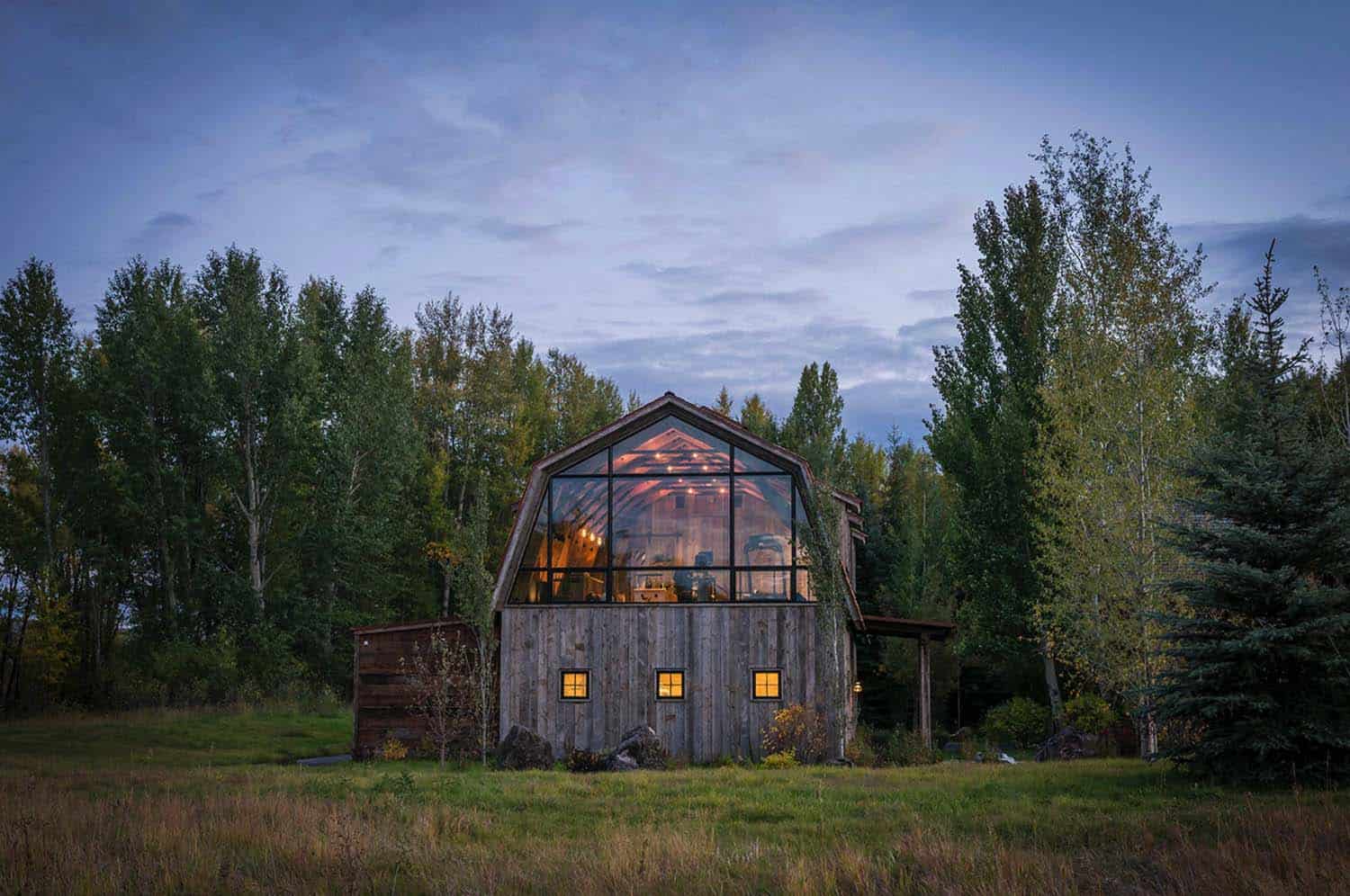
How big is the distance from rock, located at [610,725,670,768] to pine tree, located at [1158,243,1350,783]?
9549 mm

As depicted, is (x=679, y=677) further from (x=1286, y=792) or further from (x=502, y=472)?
(x=502, y=472)

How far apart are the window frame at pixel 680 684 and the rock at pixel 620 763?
2.40 metres

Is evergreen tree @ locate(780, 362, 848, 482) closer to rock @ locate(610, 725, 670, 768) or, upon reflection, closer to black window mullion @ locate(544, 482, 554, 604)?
black window mullion @ locate(544, 482, 554, 604)

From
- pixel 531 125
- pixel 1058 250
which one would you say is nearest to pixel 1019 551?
pixel 1058 250

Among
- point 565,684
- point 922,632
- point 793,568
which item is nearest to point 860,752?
point 922,632

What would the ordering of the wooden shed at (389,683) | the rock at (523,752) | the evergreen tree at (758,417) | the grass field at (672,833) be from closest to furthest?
1. the grass field at (672,833)
2. the rock at (523,752)
3. the wooden shed at (389,683)
4. the evergreen tree at (758,417)

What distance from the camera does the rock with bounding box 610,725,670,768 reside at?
67.6 feet

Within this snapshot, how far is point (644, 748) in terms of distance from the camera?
68.2 feet

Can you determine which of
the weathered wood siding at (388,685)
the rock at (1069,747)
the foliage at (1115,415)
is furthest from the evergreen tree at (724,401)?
the rock at (1069,747)

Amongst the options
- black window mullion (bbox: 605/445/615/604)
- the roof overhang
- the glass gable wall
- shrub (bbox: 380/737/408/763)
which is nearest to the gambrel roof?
the glass gable wall

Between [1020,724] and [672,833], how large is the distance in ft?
65.3

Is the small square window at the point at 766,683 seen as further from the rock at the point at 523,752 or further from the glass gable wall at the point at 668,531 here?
the rock at the point at 523,752

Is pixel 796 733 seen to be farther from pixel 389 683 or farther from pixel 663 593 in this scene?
pixel 389 683

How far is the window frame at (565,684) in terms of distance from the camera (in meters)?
23.0
